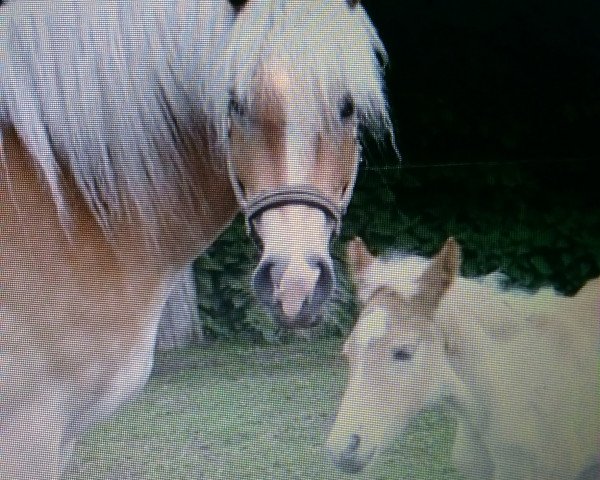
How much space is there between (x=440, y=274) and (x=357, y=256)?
0.59 ft

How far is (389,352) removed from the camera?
1.26 meters

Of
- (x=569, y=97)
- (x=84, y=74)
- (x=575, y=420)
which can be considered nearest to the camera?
(x=84, y=74)

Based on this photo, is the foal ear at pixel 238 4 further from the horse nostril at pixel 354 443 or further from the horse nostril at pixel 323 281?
the horse nostril at pixel 354 443

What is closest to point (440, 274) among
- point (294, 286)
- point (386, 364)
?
point (386, 364)

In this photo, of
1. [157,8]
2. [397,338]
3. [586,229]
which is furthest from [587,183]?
[157,8]

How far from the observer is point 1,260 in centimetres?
105

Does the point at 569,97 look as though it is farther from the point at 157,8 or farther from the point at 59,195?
the point at 59,195

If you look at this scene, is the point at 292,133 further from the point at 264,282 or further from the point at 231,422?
the point at 231,422

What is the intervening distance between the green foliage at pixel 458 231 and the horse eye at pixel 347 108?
13 cm

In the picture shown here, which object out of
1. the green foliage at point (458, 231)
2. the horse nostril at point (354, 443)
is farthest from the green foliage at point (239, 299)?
the horse nostril at point (354, 443)

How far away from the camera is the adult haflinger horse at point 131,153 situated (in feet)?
3.42

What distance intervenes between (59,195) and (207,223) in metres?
0.25

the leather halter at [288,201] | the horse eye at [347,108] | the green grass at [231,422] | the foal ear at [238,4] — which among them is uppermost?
the foal ear at [238,4]

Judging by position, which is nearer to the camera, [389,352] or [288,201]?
[288,201]
